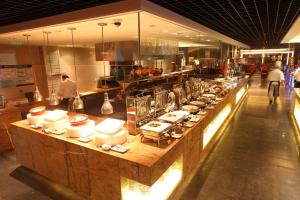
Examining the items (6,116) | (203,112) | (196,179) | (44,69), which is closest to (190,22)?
(203,112)

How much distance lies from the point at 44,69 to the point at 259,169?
7001mm

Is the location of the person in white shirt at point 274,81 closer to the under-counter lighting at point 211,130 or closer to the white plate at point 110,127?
the under-counter lighting at point 211,130

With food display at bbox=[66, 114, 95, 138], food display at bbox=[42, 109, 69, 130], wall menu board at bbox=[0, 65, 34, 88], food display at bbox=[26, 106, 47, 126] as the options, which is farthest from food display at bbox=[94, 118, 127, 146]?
wall menu board at bbox=[0, 65, 34, 88]

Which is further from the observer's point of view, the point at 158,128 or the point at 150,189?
the point at 158,128

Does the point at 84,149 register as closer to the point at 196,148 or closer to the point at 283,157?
the point at 196,148

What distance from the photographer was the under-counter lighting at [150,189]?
217 cm

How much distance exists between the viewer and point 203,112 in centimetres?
364

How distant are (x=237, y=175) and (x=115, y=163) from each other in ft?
7.11

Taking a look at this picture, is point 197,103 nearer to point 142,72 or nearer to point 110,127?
point 142,72

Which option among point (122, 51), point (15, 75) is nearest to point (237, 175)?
point (122, 51)

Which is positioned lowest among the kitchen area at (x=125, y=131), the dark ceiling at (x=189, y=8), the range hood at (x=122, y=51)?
the kitchen area at (x=125, y=131)

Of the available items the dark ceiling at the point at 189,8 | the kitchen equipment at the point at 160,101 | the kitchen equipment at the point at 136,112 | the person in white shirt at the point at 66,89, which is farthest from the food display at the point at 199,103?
the person in white shirt at the point at 66,89

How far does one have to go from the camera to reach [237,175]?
324cm

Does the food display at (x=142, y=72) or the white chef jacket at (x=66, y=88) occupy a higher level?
the food display at (x=142, y=72)
